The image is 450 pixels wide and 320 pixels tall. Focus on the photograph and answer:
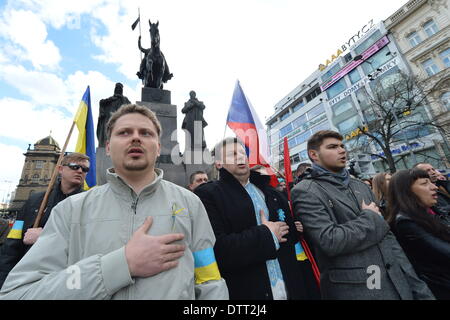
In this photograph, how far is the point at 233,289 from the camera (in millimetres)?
1739

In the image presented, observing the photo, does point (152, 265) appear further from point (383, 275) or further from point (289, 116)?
point (289, 116)

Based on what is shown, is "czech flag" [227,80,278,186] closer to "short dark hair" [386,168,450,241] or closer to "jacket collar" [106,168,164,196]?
"short dark hair" [386,168,450,241]

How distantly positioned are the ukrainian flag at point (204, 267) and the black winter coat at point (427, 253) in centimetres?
213

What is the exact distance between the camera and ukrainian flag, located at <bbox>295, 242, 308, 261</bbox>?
216cm

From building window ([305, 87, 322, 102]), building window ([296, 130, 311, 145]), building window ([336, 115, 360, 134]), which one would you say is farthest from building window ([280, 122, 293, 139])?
building window ([336, 115, 360, 134])

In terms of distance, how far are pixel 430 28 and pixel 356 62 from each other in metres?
8.31

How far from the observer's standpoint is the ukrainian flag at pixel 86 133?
3.31 meters

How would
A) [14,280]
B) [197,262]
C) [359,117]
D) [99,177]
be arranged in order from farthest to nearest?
[359,117]
[99,177]
[197,262]
[14,280]

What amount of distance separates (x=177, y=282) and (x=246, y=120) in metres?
2.84


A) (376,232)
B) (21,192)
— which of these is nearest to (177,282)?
(376,232)

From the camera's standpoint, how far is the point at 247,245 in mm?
1711

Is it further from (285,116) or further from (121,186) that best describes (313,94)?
(121,186)

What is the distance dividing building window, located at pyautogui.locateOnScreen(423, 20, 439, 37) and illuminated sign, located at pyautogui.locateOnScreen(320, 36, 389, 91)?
12.1 ft

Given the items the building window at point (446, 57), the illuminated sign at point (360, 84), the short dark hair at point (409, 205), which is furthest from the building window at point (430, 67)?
the short dark hair at point (409, 205)
